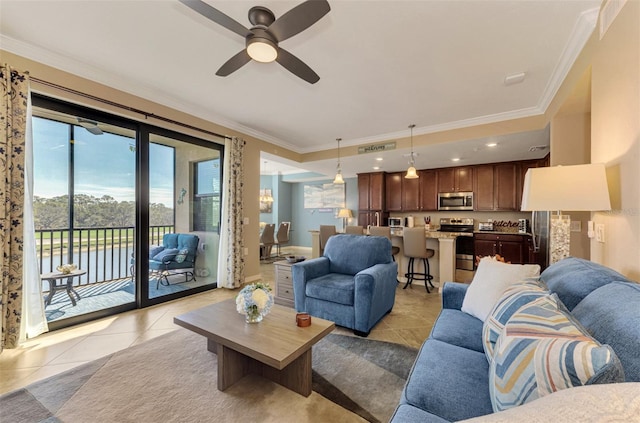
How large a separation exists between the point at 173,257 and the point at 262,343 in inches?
110

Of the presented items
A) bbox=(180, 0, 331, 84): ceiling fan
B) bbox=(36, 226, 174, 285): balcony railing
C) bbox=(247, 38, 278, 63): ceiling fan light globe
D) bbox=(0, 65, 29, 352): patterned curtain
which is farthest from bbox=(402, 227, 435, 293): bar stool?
bbox=(0, 65, 29, 352): patterned curtain

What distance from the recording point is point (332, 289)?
270cm

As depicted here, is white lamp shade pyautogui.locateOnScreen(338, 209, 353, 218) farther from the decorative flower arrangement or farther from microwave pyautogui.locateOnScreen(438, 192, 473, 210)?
the decorative flower arrangement

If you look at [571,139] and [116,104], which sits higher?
[116,104]

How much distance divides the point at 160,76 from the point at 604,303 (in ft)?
12.7

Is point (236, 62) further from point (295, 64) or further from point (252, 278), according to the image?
point (252, 278)

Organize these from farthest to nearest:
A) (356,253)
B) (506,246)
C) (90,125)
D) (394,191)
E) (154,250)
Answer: (394,191), (506,246), (154,250), (356,253), (90,125)

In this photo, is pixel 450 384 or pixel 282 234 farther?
pixel 282 234

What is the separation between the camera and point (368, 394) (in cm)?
174

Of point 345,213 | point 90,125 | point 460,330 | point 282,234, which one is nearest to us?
point 460,330

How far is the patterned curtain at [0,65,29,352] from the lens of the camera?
2170 millimetres

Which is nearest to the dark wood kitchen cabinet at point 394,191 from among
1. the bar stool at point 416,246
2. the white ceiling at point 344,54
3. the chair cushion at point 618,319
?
the bar stool at point 416,246

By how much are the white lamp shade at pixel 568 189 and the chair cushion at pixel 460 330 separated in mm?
876

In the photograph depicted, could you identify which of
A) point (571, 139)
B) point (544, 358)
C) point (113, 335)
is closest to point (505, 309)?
point (544, 358)
